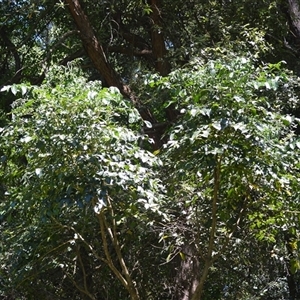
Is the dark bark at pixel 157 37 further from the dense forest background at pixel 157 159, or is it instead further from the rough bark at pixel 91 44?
the rough bark at pixel 91 44

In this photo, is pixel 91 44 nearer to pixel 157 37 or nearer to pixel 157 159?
pixel 157 37

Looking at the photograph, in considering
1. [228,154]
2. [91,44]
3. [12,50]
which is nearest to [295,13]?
[91,44]

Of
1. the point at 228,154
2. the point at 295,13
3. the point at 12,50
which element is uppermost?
the point at 12,50

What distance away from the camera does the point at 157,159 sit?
382cm

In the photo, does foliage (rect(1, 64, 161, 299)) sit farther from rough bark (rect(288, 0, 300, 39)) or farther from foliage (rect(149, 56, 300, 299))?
rough bark (rect(288, 0, 300, 39))

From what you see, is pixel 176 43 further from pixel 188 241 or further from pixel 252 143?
pixel 252 143

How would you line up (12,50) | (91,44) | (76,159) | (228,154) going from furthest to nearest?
(12,50) → (91,44) → (228,154) → (76,159)

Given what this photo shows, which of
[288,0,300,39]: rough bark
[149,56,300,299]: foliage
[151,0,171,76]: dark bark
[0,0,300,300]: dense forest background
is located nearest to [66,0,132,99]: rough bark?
[0,0,300,300]: dense forest background

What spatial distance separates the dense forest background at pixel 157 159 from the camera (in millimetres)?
3570

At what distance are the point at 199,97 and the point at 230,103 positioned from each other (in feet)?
0.68

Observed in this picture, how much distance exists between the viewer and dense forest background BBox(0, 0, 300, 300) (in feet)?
11.7

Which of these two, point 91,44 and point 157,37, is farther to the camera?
point 157,37

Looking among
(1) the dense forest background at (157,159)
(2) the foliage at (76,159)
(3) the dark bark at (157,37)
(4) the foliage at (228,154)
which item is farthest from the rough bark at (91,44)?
(4) the foliage at (228,154)

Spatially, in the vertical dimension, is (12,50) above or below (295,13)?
above
